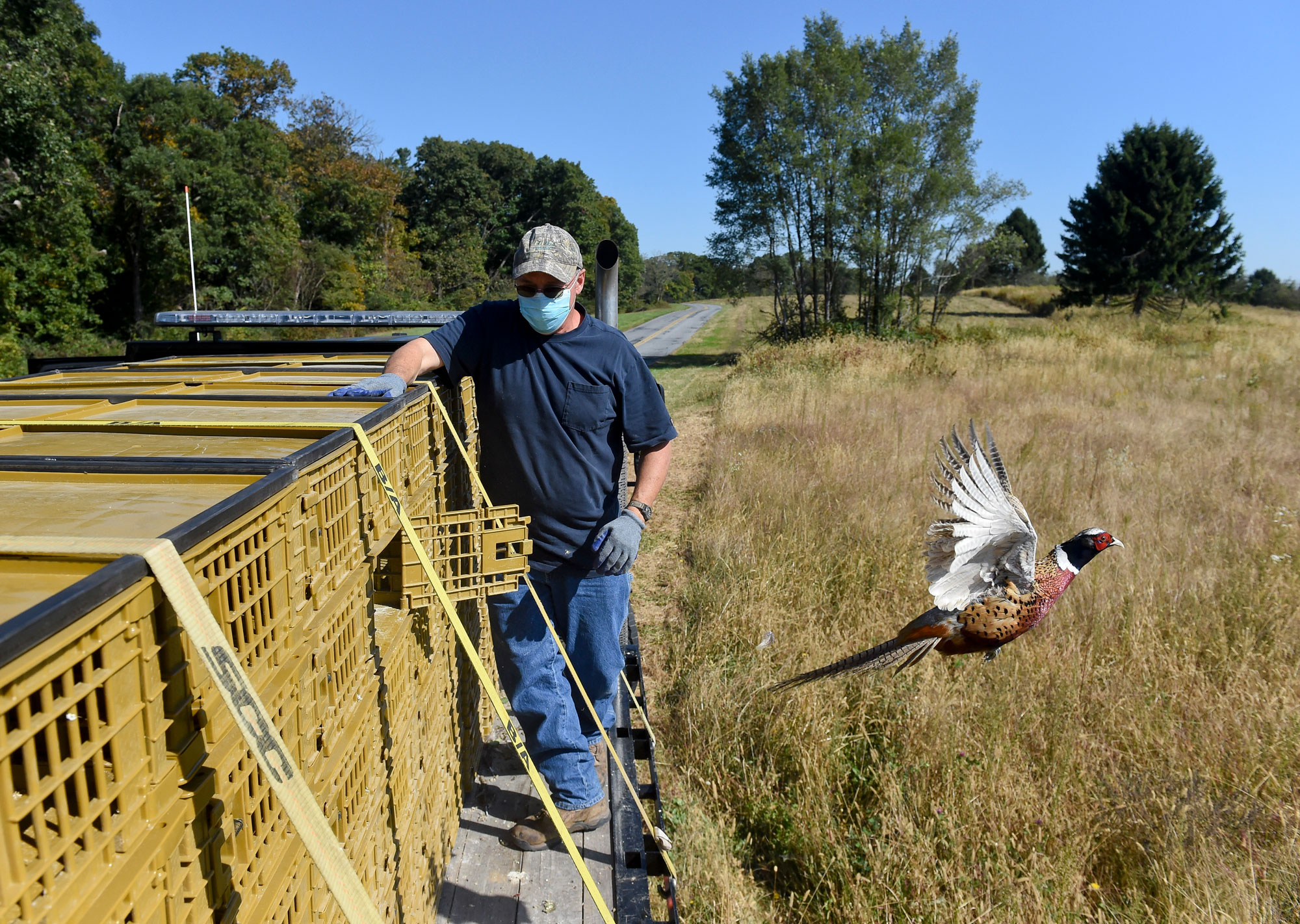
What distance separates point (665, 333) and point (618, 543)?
3225cm

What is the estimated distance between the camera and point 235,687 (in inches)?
39.5

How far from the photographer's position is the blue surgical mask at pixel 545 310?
8.48 feet

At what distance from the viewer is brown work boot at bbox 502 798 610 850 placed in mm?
2734

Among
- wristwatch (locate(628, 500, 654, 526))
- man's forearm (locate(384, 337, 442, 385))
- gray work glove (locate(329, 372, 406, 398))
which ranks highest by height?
man's forearm (locate(384, 337, 442, 385))

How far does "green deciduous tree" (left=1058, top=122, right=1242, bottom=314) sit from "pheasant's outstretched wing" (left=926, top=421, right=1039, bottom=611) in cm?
3440

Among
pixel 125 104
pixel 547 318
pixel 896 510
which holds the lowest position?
pixel 896 510

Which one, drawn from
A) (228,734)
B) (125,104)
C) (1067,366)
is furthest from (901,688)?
(125,104)

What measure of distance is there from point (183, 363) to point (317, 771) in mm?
2705

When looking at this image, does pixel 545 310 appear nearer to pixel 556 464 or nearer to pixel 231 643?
pixel 556 464

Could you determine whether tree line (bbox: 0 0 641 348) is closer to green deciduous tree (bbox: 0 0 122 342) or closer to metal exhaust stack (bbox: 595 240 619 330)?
green deciduous tree (bbox: 0 0 122 342)

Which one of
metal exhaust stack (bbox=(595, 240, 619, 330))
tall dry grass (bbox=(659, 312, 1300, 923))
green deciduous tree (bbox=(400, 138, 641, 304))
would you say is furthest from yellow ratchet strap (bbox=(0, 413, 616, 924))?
green deciduous tree (bbox=(400, 138, 641, 304))

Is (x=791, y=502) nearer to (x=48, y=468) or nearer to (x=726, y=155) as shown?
(x=48, y=468)

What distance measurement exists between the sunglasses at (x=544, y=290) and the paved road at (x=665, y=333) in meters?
13.0

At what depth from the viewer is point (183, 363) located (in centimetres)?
346
